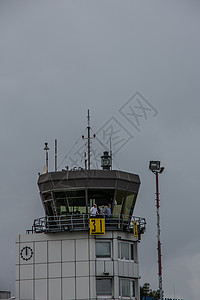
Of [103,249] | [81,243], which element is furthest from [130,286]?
[81,243]

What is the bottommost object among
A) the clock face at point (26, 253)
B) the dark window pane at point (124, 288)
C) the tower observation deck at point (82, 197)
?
the dark window pane at point (124, 288)

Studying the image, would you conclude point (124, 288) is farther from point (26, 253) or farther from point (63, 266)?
point (26, 253)

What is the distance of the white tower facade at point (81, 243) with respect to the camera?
53.6 metres

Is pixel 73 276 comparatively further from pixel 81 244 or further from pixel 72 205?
pixel 72 205

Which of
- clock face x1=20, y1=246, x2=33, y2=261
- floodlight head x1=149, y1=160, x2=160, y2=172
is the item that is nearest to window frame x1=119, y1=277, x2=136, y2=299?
clock face x1=20, y1=246, x2=33, y2=261

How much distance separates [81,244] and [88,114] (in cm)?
1169

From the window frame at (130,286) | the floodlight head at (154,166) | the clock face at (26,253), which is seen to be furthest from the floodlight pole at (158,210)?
the clock face at (26,253)

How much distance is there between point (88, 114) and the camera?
59.9 metres

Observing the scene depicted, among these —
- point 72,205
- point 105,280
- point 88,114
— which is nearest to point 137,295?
point 105,280

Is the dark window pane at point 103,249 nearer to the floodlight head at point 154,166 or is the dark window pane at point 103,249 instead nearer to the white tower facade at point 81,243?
the white tower facade at point 81,243

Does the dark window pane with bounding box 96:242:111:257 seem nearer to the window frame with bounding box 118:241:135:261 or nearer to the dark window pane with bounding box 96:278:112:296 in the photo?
the window frame with bounding box 118:241:135:261

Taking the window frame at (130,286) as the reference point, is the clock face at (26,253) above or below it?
above

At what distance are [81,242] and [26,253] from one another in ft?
14.7

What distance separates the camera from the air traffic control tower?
5356cm
